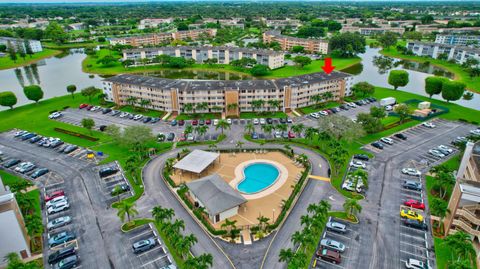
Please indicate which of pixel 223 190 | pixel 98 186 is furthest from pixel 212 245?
pixel 98 186

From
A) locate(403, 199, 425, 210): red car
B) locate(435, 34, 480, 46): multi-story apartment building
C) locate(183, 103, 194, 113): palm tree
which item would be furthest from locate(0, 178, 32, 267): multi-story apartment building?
locate(435, 34, 480, 46): multi-story apartment building

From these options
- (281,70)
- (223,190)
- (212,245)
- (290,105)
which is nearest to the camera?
(212,245)

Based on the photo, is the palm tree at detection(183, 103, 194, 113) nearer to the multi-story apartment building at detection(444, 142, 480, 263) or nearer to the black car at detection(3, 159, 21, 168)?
the black car at detection(3, 159, 21, 168)

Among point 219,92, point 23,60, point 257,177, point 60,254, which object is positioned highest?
point 219,92

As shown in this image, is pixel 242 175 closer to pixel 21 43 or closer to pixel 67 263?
pixel 67 263

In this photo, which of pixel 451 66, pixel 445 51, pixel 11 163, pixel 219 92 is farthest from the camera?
pixel 445 51

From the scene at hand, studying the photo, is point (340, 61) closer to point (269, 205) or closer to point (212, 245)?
point (269, 205)

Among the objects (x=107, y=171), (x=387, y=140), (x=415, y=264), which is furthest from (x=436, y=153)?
(x=107, y=171)
